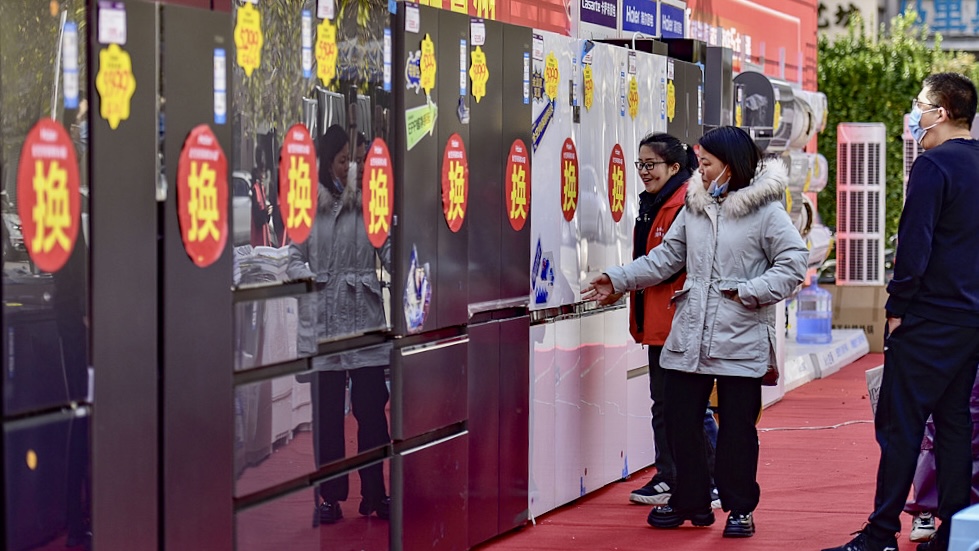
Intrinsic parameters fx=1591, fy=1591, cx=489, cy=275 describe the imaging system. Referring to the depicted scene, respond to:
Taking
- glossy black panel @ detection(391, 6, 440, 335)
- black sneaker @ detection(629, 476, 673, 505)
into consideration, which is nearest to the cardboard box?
black sneaker @ detection(629, 476, 673, 505)

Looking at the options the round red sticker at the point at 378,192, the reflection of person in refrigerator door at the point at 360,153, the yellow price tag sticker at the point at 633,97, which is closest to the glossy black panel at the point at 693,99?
the yellow price tag sticker at the point at 633,97

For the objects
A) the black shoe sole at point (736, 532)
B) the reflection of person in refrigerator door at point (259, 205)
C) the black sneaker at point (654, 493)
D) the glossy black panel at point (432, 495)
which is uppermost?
the reflection of person in refrigerator door at point (259, 205)

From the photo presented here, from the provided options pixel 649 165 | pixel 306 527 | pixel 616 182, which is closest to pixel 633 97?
pixel 616 182

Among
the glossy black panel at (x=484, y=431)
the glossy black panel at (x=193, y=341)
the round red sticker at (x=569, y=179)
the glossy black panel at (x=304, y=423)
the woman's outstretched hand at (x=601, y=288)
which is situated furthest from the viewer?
the round red sticker at (x=569, y=179)

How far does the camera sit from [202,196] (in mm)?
3977

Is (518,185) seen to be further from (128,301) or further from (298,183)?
(128,301)

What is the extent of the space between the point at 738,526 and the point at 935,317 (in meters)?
1.31

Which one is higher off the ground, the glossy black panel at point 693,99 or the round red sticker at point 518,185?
the glossy black panel at point 693,99

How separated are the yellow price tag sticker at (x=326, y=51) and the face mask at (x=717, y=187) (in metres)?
1.90

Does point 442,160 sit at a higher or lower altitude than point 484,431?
higher

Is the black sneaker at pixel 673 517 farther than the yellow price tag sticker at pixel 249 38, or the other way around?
the black sneaker at pixel 673 517

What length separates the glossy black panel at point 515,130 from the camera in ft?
19.6

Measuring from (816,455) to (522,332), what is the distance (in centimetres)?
308

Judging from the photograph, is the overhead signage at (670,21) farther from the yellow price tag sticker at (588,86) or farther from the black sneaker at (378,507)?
the black sneaker at (378,507)
